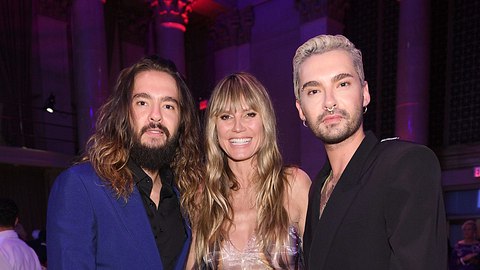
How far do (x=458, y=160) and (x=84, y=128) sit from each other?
8.27 m

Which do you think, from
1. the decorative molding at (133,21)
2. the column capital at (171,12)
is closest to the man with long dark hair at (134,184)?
the column capital at (171,12)

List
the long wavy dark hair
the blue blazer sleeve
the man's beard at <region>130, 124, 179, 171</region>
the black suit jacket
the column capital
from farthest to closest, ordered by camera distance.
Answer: the column capital
the man's beard at <region>130, 124, 179, 171</region>
the long wavy dark hair
the blue blazer sleeve
the black suit jacket

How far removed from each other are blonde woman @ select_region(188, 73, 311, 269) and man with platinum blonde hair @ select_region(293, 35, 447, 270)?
2.24 ft

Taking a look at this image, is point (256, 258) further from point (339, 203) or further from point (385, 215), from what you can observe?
point (385, 215)

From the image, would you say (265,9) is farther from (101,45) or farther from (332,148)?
(332,148)

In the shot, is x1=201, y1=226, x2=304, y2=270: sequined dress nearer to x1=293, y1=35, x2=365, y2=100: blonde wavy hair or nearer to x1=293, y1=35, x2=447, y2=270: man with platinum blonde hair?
x1=293, y1=35, x2=447, y2=270: man with platinum blonde hair

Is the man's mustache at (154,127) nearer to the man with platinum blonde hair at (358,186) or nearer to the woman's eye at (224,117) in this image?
the woman's eye at (224,117)

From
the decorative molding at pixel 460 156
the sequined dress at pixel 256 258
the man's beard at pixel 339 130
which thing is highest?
the man's beard at pixel 339 130

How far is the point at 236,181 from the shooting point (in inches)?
120

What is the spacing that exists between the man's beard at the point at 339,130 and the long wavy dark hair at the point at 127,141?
36.6 inches

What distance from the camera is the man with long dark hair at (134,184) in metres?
1.98

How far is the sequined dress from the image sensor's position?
274cm

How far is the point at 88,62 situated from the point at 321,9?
5.61 metres

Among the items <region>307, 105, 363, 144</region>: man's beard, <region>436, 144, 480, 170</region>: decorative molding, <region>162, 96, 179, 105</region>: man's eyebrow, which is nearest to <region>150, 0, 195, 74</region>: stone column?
<region>436, 144, 480, 170</region>: decorative molding
